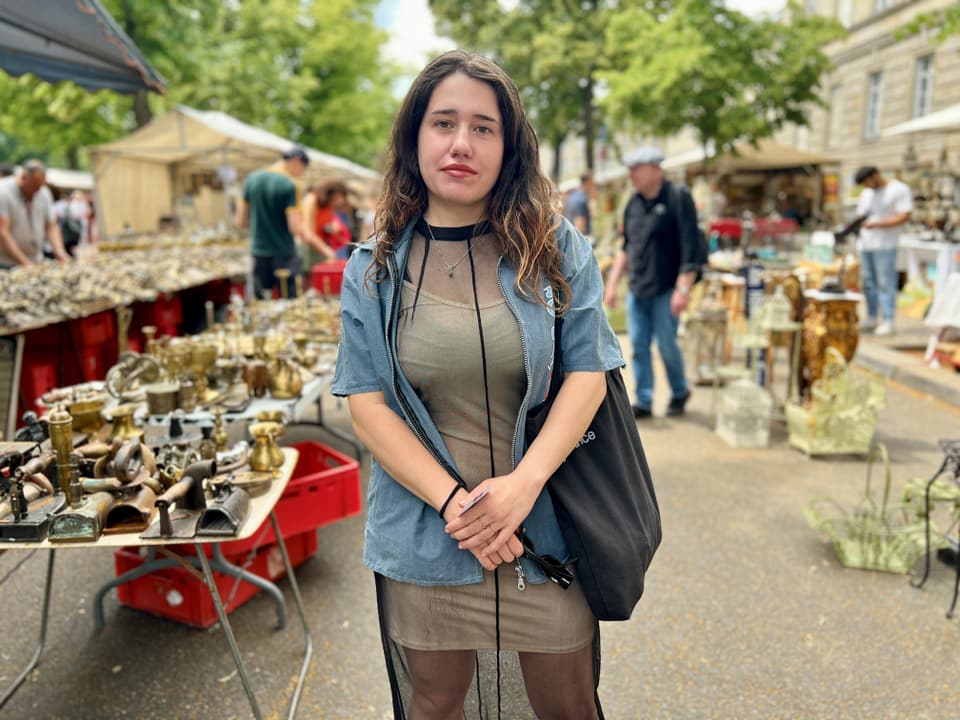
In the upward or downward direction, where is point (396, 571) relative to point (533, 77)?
downward

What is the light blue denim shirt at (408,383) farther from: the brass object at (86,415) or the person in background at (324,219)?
the person in background at (324,219)

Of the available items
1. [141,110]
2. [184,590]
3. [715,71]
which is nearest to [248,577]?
[184,590]

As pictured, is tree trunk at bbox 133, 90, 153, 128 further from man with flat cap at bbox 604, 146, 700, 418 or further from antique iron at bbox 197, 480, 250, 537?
antique iron at bbox 197, 480, 250, 537

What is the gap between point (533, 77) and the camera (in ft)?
73.9

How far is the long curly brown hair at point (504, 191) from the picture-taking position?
1.60 meters

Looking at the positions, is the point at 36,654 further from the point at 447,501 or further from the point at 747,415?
the point at 747,415

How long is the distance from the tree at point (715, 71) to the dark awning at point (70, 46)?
459 inches

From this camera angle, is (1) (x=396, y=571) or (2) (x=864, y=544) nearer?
(1) (x=396, y=571)

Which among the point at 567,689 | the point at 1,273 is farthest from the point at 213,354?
the point at 1,273

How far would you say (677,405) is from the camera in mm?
6305

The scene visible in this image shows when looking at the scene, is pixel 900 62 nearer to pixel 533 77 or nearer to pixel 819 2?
pixel 819 2

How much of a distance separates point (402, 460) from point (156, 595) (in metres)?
2.26

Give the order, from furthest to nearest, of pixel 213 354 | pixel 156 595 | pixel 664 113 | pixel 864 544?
pixel 664 113 → pixel 213 354 → pixel 864 544 → pixel 156 595

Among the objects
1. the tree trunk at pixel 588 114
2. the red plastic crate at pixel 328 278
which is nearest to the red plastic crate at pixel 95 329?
the red plastic crate at pixel 328 278
